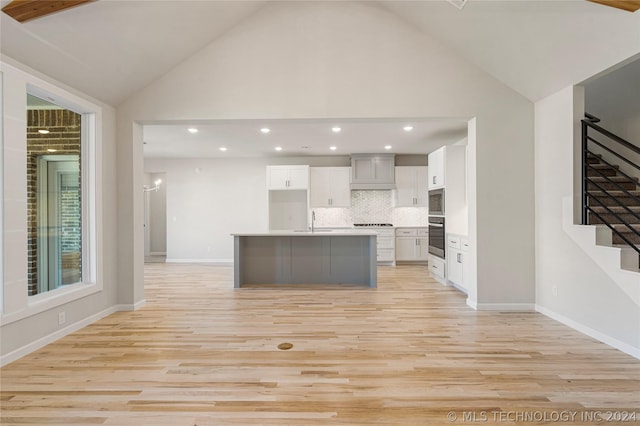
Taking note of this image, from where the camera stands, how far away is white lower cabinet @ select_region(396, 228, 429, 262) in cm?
788

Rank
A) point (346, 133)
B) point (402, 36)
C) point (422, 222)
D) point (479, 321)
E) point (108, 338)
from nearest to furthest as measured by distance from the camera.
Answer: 1. point (108, 338)
2. point (479, 321)
3. point (402, 36)
4. point (346, 133)
5. point (422, 222)

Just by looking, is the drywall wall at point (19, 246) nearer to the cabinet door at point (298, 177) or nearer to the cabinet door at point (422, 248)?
the cabinet door at point (298, 177)

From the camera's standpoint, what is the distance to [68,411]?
2.10 m

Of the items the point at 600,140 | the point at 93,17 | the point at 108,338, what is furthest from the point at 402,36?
the point at 108,338

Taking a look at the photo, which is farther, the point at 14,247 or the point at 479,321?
the point at 479,321

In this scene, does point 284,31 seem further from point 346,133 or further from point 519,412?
point 519,412

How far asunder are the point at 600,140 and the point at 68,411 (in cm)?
617

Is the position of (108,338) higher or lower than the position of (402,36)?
lower

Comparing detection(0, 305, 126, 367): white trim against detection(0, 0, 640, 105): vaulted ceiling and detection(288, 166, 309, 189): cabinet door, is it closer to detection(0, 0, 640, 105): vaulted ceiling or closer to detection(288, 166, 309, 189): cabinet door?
detection(0, 0, 640, 105): vaulted ceiling

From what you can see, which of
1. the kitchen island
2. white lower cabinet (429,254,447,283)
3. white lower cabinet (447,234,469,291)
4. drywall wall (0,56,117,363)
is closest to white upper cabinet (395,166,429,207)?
white lower cabinet (429,254,447,283)

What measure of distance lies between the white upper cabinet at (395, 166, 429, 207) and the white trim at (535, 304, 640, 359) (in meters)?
4.25

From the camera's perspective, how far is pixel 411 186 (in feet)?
26.6

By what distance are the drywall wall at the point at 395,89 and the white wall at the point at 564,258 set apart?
15cm

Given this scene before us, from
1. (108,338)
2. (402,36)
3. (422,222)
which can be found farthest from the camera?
(422,222)
